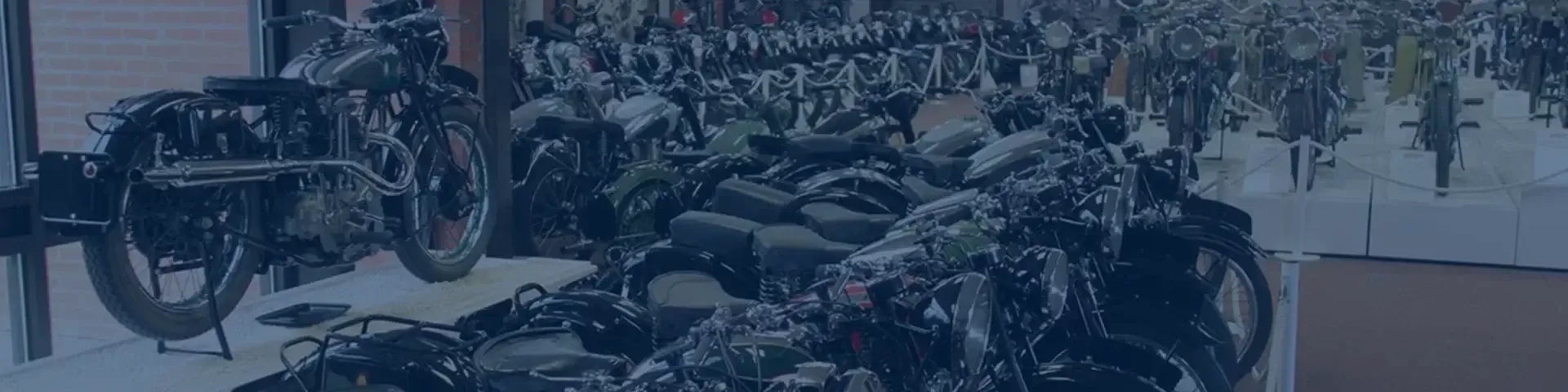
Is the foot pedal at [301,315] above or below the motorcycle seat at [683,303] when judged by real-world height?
below

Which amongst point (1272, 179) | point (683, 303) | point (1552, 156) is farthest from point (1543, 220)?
point (683, 303)

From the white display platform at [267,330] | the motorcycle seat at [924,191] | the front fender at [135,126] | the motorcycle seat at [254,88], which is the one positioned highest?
the motorcycle seat at [254,88]

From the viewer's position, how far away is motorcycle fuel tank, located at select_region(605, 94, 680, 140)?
6.49 metres

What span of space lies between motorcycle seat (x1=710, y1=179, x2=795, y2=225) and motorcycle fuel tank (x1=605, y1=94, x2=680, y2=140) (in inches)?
72.3

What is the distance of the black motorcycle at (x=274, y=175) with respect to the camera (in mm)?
3238

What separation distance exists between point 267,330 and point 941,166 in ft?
7.73

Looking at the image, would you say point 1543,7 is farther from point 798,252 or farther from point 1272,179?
point 798,252

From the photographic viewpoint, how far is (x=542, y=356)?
3.10 meters

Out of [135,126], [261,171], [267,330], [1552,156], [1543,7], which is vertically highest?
[1543,7]

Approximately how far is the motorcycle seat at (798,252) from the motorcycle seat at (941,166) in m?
1.78

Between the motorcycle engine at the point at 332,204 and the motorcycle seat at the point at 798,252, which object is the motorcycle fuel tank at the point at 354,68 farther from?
the motorcycle seat at the point at 798,252

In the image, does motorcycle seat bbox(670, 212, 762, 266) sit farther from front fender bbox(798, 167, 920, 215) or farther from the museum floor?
the museum floor

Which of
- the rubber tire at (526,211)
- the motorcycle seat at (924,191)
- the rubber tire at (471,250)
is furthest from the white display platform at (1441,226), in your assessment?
the rubber tire at (471,250)

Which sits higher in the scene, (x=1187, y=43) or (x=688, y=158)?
(x=1187, y=43)
